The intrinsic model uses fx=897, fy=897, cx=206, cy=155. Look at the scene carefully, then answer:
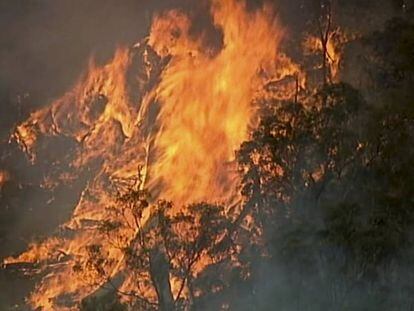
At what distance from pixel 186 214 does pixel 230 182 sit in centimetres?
227

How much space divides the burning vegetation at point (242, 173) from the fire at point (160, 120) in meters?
0.04

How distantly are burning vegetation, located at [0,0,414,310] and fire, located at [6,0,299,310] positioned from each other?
0.13 feet

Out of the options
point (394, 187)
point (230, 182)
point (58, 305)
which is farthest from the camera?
point (58, 305)

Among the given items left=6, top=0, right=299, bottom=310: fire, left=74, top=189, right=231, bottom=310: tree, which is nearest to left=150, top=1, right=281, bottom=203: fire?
left=6, top=0, right=299, bottom=310: fire

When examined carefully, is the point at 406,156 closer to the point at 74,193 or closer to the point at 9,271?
the point at 74,193

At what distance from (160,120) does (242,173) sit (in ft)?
11.3

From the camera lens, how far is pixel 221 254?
15.9m

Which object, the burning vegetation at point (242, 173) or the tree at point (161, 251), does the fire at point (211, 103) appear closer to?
the burning vegetation at point (242, 173)

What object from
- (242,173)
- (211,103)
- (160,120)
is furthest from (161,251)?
(160,120)

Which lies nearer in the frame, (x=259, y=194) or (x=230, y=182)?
(x=259, y=194)

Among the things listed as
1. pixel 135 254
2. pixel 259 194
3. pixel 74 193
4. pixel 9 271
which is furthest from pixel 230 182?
pixel 9 271

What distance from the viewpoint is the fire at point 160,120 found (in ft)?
59.6

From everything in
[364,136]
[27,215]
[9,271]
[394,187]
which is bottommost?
[394,187]

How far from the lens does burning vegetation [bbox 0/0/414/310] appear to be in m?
14.5
